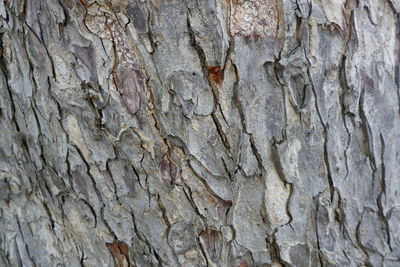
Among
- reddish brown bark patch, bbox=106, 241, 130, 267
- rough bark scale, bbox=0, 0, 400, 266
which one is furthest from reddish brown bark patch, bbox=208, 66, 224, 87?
reddish brown bark patch, bbox=106, 241, 130, 267

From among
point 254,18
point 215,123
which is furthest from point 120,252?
point 254,18

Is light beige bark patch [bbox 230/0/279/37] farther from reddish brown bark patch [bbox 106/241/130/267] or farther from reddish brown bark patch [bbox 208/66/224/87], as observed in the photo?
reddish brown bark patch [bbox 106/241/130/267]

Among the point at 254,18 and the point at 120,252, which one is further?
the point at 120,252

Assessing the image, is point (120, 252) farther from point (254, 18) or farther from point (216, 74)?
point (254, 18)

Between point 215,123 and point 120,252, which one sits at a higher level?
point 215,123

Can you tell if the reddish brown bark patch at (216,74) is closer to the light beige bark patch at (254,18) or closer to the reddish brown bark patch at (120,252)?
the light beige bark patch at (254,18)

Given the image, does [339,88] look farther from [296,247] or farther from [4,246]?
[4,246]

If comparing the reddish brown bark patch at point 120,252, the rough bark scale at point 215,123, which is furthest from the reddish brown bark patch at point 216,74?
the reddish brown bark patch at point 120,252
